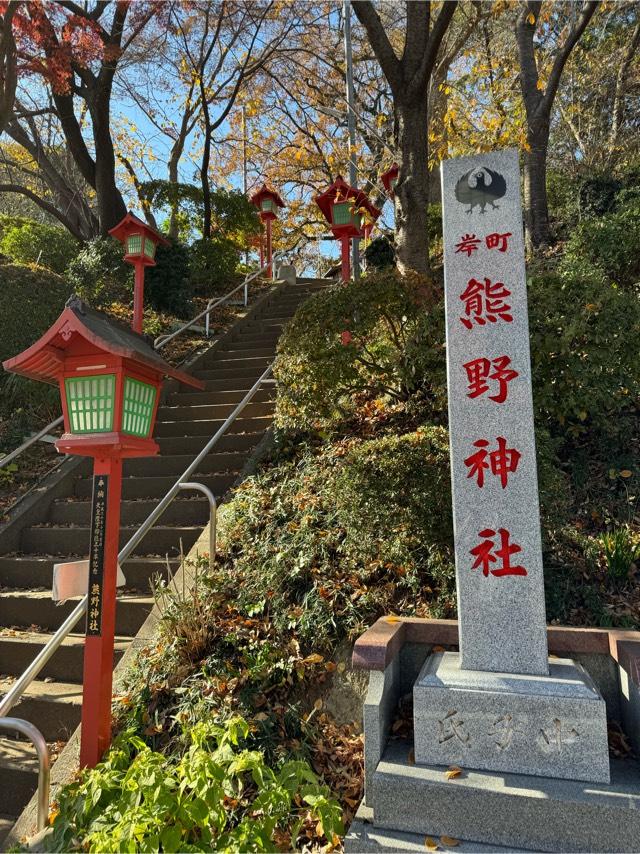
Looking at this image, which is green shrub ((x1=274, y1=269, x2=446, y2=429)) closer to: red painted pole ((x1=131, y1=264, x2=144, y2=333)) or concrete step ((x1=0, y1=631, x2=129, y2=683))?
concrete step ((x1=0, y1=631, x2=129, y2=683))

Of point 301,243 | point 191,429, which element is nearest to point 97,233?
point 191,429

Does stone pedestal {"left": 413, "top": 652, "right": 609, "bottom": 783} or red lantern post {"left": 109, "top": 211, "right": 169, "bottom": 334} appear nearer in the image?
stone pedestal {"left": 413, "top": 652, "right": 609, "bottom": 783}

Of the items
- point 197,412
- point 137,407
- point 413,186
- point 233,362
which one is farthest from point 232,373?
point 137,407

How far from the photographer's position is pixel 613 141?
556 inches

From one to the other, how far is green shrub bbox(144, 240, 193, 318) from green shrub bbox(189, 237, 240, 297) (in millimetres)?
2343

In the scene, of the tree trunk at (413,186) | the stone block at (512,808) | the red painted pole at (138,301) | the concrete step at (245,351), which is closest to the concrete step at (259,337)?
the concrete step at (245,351)

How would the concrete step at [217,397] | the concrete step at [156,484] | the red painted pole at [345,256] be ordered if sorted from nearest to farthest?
the concrete step at [156,484], the concrete step at [217,397], the red painted pole at [345,256]

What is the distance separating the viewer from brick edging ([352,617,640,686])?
10.2 ft

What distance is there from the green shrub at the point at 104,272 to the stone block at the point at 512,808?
10.5m

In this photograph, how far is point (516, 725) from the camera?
2969 mm

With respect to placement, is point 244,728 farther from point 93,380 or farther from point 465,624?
point 93,380

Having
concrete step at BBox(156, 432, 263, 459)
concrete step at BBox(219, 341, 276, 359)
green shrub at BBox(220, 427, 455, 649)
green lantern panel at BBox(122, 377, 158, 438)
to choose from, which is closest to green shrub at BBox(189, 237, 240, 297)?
concrete step at BBox(219, 341, 276, 359)

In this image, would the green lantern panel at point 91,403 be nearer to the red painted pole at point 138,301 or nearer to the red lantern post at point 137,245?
the red painted pole at point 138,301

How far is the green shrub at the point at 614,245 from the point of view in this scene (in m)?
8.19
